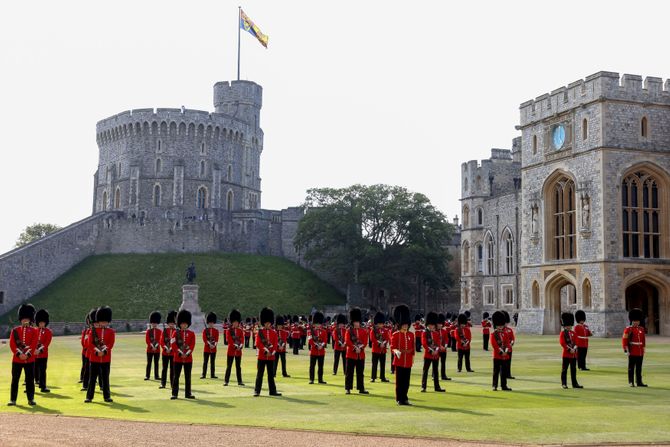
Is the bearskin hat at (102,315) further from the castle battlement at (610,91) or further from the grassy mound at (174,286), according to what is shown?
the grassy mound at (174,286)

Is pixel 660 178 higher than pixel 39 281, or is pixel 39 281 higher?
pixel 660 178

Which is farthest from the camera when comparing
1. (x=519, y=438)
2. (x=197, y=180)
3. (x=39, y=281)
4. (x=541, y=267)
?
(x=197, y=180)

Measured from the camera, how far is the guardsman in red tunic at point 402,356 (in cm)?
1473

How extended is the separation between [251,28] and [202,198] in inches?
750

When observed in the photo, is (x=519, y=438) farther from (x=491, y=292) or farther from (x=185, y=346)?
(x=491, y=292)

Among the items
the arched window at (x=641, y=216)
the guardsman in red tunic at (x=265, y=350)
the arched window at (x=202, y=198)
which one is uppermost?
the arched window at (x=202, y=198)

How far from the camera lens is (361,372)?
1689 cm

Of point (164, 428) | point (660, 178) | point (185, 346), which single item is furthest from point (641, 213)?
point (164, 428)

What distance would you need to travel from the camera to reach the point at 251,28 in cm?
8306

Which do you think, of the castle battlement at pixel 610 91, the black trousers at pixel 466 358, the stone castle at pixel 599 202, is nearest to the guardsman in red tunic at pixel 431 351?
the black trousers at pixel 466 358

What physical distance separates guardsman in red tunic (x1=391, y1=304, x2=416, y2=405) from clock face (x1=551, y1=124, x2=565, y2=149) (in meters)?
29.8

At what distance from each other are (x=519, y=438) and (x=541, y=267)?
34.5 m

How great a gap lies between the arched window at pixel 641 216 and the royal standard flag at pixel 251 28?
172 feet

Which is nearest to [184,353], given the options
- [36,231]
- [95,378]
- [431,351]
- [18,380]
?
[95,378]
